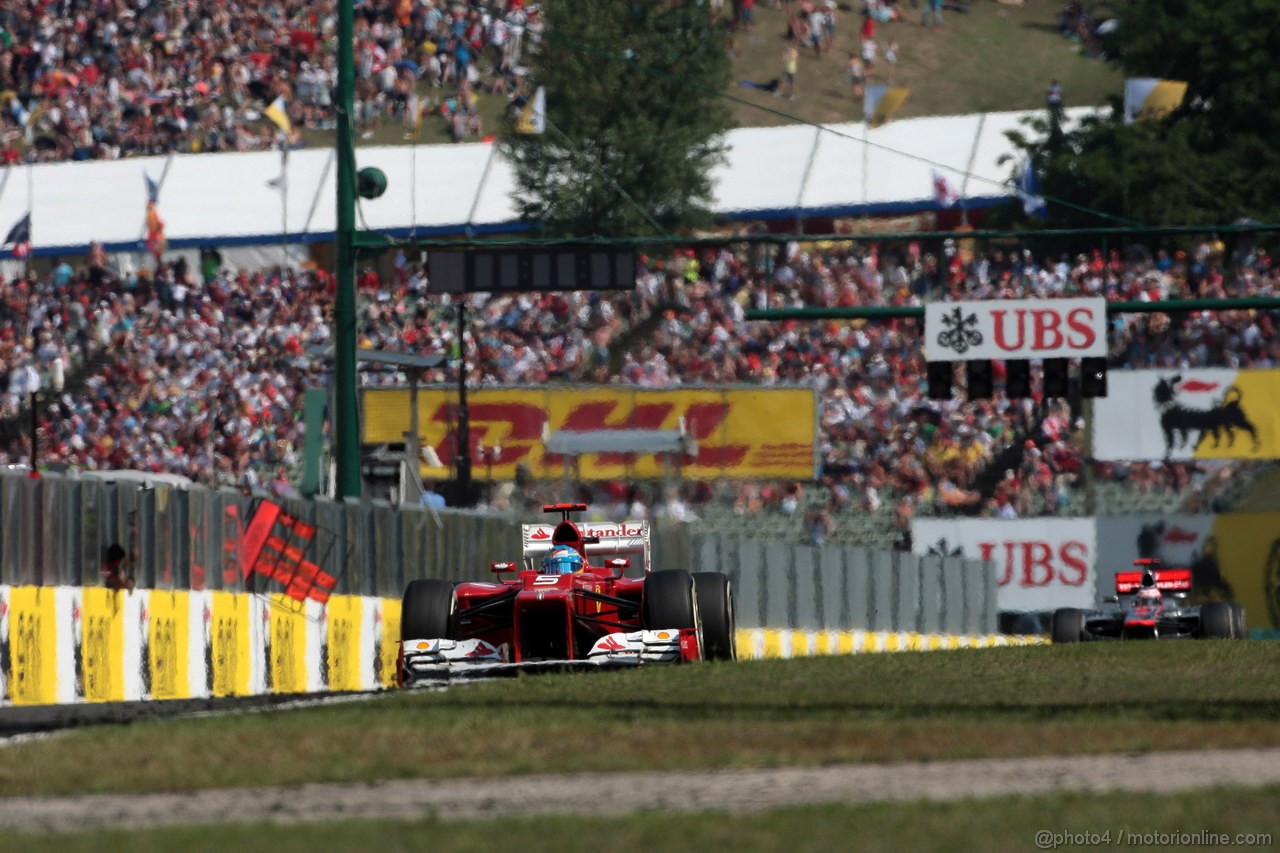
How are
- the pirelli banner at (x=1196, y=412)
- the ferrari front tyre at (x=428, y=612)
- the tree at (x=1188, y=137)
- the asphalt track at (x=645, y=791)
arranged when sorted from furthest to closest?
the tree at (x=1188, y=137), the pirelli banner at (x=1196, y=412), the ferrari front tyre at (x=428, y=612), the asphalt track at (x=645, y=791)

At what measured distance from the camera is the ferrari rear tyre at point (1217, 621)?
82.9 feet

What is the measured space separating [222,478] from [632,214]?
57.2 feet

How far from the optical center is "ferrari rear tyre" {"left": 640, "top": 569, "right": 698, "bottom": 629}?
642 inches

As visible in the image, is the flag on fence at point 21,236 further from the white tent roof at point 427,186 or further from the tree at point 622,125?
the tree at point 622,125

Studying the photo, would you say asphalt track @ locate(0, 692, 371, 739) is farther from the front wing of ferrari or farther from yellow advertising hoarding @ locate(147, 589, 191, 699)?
the front wing of ferrari

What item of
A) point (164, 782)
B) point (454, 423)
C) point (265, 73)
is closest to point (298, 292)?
point (454, 423)

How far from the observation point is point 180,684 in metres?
16.9

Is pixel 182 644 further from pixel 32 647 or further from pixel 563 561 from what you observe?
pixel 563 561

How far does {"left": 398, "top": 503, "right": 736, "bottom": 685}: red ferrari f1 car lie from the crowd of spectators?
33430 mm

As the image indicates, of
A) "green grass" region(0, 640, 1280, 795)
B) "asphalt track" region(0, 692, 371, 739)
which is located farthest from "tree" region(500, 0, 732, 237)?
"green grass" region(0, 640, 1280, 795)

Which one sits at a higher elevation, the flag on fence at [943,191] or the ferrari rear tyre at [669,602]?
the flag on fence at [943,191]

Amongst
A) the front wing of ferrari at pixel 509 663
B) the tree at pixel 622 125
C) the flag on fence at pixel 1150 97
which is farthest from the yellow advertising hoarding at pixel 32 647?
the tree at pixel 622 125

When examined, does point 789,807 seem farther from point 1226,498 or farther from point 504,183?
point 504,183

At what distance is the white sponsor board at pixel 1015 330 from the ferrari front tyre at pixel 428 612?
16.6m
